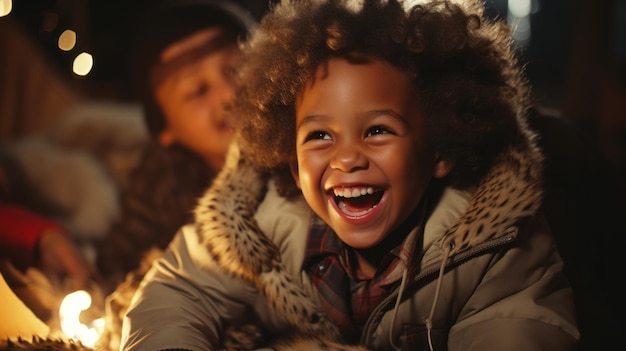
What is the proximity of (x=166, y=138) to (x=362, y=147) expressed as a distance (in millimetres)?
1529

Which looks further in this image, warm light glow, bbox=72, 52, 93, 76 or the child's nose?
warm light glow, bbox=72, 52, 93, 76

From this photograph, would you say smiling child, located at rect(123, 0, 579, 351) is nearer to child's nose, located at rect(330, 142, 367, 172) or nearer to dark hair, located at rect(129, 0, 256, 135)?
child's nose, located at rect(330, 142, 367, 172)

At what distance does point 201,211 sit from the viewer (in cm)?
165

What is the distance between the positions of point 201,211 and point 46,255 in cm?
95

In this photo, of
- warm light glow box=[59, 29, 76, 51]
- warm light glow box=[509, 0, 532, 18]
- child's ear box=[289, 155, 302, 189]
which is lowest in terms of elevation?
child's ear box=[289, 155, 302, 189]

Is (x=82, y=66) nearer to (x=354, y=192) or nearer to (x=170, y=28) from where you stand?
(x=170, y=28)

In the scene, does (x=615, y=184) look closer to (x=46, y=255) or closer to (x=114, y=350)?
(x=114, y=350)

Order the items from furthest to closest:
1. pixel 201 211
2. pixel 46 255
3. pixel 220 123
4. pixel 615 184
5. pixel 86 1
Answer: pixel 86 1 → pixel 220 123 → pixel 46 255 → pixel 615 184 → pixel 201 211

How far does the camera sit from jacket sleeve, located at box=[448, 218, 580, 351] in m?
1.32

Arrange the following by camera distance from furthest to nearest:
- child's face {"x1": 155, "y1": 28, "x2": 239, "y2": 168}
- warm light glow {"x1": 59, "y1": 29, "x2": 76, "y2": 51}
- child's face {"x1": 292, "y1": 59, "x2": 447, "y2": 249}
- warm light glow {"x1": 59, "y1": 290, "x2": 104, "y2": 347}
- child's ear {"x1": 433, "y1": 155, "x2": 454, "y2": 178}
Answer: warm light glow {"x1": 59, "y1": 29, "x2": 76, "y2": 51} → child's face {"x1": 155, "y1": 28, "x2": 239, "y2": 168} → warm light glow {"x1": 59, "y1": 290, "x2": 104, "y2": 347} → child's ear {"x1": 433, "y1": 155, "x2": 454, "y2": 178} → child's face {"x1": 292, "y1": 59, "x2": 447, "y2": 249}

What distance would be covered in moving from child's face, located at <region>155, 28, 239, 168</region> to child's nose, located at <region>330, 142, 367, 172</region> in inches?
45.4

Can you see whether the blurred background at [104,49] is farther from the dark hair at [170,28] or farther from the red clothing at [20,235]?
the red clothing at [20,235]

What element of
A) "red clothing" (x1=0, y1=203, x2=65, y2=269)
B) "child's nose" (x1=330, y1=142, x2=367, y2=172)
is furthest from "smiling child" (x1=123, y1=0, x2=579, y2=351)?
"red clothing" (x1=0, y1=203, x2=65, y2=269)

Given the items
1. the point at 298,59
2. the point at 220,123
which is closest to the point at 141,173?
the point at 220,123
